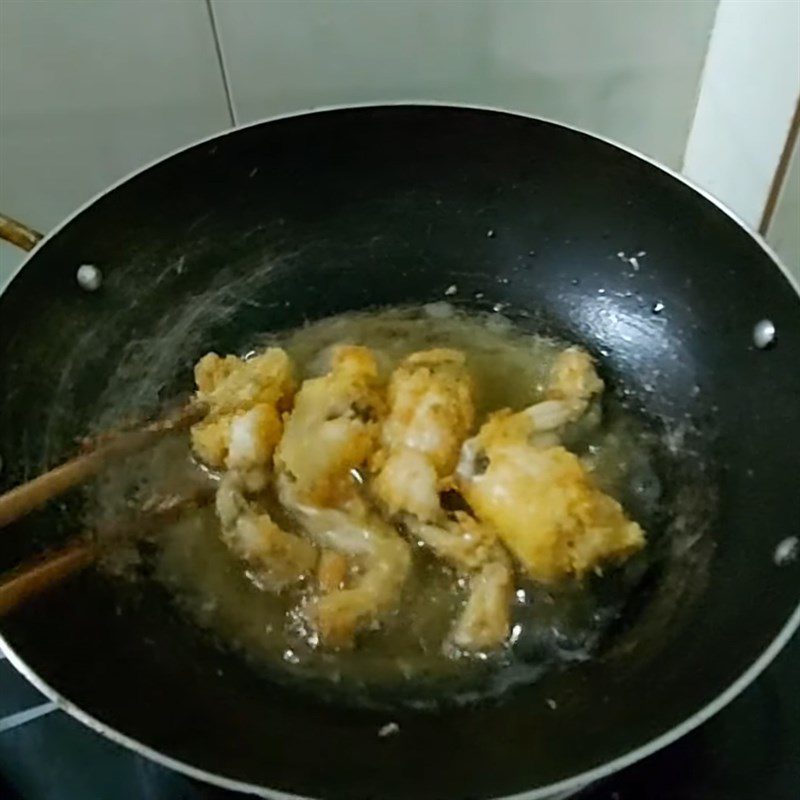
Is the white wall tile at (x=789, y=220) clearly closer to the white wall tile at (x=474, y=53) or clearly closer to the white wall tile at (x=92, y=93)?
the white wall tile at (x=474, y=53)

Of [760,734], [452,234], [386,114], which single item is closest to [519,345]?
[452,234]

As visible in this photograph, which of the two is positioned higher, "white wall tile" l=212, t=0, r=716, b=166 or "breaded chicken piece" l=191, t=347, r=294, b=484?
"white wall tile" l=212, t=0, r=716, b=166

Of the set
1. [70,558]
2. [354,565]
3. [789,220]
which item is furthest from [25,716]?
[789,220]

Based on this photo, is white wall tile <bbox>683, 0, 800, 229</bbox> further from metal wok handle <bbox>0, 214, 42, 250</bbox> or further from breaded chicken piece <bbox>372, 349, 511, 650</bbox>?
metal wok handle <bbox>0, 214, 42, 250</bbox>

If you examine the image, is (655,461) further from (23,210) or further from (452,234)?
(23,210)

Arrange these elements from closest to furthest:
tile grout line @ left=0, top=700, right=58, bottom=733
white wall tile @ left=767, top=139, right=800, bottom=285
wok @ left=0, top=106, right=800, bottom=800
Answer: wok @ left=0, top=106, right=800, bottom=800, tile grout line @ left=0, top=700, right=58, bottom=733, white wall tile @ left=767, top=139, right=800, bottom=285

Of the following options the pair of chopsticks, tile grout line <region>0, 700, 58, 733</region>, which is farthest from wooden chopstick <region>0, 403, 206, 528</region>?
tile grout line <region>0, 700, 58, 733</region>
